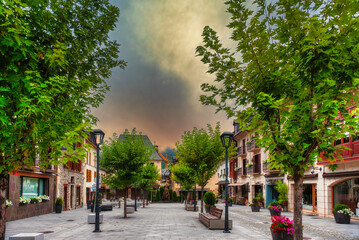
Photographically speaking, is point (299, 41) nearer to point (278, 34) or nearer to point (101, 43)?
point (278, 34)

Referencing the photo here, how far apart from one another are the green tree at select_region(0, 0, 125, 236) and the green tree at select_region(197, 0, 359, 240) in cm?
309

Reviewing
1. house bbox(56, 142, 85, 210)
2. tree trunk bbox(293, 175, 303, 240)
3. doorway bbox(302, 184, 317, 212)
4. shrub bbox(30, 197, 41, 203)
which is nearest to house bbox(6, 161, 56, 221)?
shrub bbox(30, 197, 41, 203)

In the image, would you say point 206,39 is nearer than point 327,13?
No

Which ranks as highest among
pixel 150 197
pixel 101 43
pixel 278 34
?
pixel 101 43

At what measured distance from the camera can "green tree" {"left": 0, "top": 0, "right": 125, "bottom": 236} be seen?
5.57 m

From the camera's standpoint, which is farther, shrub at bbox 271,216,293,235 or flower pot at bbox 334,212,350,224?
flower pot at bbox 334,212,350,224

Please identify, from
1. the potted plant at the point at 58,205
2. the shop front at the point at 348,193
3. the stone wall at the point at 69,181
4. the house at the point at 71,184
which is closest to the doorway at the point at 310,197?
the shop front at the point at 348,193

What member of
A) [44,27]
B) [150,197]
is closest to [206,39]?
[44,27]

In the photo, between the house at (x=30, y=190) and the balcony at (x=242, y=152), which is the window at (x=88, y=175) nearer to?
the house at (x=30, y=190)

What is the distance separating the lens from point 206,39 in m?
6.62

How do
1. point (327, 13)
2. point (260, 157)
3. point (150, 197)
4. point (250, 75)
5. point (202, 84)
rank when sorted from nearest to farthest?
point (327, 13) → point (250, 75) → point (202, 84) → point (260, 157) → point (150, 197)

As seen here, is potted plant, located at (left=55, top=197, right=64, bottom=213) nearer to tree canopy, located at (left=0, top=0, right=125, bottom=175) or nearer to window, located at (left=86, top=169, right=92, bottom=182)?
window, located at (left=86, top=169, right=92, bottom=182)

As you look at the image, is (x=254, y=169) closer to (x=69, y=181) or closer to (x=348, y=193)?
(x=348, y=193)

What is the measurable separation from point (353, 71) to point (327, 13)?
1243 millimetres
